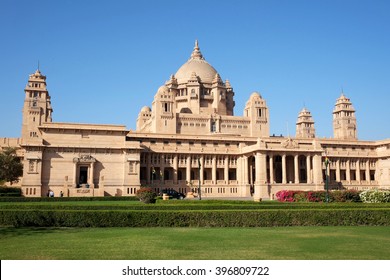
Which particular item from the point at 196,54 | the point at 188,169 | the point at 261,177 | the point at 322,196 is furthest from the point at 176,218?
the point at 196,54

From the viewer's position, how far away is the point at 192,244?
16000 mm

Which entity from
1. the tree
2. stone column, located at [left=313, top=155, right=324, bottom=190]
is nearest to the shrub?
stone column, located at [left=313, top=155, right=324, bottom=190]

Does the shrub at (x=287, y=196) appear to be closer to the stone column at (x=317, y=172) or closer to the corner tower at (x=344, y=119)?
the stone column at (x=317, y=172)

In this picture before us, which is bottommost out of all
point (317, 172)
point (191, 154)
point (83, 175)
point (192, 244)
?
point (192, 244)

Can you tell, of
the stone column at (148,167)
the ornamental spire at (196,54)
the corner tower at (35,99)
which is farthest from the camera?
the ornamental spire at (196,54)

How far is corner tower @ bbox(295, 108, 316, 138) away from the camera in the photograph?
4926 inches

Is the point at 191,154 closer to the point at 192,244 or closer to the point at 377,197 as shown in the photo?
the point at 377,197

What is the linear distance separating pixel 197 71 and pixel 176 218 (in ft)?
255

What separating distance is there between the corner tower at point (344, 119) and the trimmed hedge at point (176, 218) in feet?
278

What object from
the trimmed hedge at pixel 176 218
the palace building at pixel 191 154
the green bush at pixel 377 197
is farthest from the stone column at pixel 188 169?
the trimmed hedge at pixel 176 218

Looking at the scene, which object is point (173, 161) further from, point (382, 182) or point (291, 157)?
point (382, 182)

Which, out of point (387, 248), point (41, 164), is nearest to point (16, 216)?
point (387, 248)

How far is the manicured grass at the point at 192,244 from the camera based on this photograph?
44.7ft
